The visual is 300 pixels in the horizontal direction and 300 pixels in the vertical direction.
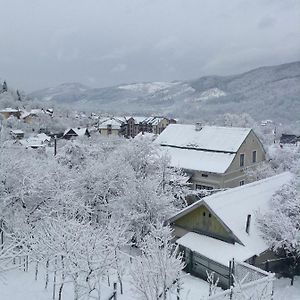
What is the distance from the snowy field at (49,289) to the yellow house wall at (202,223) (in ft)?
9.18

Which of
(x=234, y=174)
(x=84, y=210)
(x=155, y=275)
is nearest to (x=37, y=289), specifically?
(x=84, y=210)

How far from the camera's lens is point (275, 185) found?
27.2 metres

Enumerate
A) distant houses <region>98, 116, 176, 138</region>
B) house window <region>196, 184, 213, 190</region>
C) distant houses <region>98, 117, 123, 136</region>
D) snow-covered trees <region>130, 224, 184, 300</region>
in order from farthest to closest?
1. distant houses <region>98, 116, 176, 138</region>
2. distant houses <region>98, 117, 123, 136</region>
3. house window <region>196, 184, 213, 190</region>
4. snow-covered trees <region>130, 224, 184, 300</region>

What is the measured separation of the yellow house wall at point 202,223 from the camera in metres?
21.9

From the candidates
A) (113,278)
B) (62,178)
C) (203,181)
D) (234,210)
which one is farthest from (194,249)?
(203,181)

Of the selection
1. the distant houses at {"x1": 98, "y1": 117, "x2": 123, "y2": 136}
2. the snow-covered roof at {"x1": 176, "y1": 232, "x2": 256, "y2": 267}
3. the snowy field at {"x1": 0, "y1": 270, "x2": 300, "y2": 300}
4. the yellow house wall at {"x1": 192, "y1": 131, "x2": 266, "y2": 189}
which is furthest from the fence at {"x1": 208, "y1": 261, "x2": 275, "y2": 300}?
the distant houses at {"x1": 98, "y1": 117, "x2": 123, "y2": 136}

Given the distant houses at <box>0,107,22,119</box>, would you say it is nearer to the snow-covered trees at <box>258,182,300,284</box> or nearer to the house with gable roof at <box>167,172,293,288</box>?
the house with gable roof at <box>167,172,293,288</box>

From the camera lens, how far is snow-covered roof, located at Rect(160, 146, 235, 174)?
36.1 m

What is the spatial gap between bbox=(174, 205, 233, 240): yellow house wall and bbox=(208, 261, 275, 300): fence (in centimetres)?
339

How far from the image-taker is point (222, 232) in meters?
21.8

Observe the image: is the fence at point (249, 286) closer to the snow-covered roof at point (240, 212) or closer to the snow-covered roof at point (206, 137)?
the snow-covered roof at point (240, 212)

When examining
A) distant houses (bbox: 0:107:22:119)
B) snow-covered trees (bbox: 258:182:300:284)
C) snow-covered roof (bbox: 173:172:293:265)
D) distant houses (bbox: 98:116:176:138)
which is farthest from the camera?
distant houses (bbox: 0:107:22:119)

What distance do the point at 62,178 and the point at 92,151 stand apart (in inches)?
475

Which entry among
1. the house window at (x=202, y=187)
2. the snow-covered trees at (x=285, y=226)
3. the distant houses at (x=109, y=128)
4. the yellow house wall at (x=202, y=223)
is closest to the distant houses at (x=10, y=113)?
the distant houses at (x=109, y=128)
